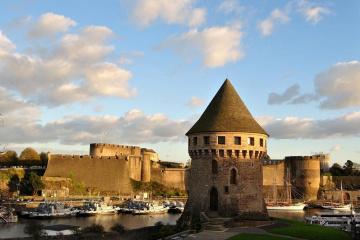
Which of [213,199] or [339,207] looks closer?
[213,199]

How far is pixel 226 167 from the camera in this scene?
95.5 feet

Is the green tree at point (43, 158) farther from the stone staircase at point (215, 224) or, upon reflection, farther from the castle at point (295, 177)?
the stone staircase at point (215, 224)

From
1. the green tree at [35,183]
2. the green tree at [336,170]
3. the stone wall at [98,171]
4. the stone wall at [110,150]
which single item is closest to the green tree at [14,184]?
the green tree at [35,183]

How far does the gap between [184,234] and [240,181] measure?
17.7 ft

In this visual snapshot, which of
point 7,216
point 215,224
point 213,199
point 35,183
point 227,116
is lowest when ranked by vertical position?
point 7,216

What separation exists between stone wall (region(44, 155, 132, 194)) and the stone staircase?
4910 centimetres

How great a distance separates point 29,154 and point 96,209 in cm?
4443

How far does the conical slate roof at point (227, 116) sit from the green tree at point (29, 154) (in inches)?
2800

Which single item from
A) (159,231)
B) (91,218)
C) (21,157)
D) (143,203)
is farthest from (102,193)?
(159,231)

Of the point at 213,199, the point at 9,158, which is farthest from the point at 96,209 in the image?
the point at 9,158

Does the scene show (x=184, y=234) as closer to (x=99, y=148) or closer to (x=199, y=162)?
(x=199, y=162)

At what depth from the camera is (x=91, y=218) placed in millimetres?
53344

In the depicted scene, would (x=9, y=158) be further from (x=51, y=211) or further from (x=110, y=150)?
(x=51, y=211)

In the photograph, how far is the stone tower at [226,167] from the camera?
1140 inches
